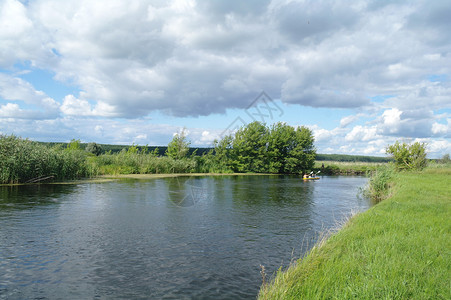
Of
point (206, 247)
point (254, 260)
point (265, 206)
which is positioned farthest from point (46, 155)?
point (254, 260)

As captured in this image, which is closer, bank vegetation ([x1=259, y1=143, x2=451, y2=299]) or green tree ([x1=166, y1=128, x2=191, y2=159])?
bank vegetation ([x1=259, y1=143, x2=451, y2=299])

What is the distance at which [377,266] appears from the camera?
5.31 m

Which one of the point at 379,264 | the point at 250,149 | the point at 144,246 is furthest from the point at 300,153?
the point at 379,264

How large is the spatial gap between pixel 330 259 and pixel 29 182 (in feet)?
75.9

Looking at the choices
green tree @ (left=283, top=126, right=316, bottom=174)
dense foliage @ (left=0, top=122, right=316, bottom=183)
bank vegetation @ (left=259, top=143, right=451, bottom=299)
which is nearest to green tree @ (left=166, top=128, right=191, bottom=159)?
dense foliage @ (left=0, top=122, right=316, bottom=183)

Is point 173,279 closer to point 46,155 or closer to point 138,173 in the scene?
point 46,155

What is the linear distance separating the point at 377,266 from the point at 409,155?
32379 mm

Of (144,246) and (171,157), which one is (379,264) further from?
(171,157)

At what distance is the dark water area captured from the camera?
6215 millimetres

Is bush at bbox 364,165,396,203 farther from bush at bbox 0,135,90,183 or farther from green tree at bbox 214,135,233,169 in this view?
green tree at bbox 214,135,233,169

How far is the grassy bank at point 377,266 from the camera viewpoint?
4.55 m

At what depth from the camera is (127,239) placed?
945 cm

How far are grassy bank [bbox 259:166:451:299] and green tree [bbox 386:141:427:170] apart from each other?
2651 cm

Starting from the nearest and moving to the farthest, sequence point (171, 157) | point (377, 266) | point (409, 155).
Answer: point (377, 266)
point (409, 155)
point (171, 157)
